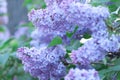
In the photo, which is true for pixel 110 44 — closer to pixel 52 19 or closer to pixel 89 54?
pixel 89 54

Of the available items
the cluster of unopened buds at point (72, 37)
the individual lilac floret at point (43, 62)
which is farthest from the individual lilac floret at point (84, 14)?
the individual lilac floret at point (43, 62)

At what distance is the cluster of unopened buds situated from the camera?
1231 mm

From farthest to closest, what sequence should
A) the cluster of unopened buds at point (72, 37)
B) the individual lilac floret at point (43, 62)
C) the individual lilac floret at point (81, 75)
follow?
the individual lilac floret at point (43, 62) → the cluster of unopened buds at point (72, 37) → the individual lilac floret at point (81, 75)

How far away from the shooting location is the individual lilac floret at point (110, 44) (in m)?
1.24

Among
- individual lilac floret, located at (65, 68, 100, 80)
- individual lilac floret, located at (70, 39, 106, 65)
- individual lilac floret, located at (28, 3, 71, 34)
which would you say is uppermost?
individual lilac floret, located at (28, 3, 71, 34)

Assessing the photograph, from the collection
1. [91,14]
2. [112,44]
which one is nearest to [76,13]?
[91,14]

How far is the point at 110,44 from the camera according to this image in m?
1.25

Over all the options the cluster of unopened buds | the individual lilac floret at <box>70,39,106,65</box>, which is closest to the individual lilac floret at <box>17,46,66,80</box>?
the cluster of unopened buds

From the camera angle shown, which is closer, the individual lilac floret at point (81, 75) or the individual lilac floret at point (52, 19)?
the individual lilac floret at point (81, 75)

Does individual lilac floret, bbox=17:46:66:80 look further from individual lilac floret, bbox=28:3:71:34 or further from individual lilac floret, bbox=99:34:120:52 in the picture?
individual lilac floret, bbox=99:34:120:52

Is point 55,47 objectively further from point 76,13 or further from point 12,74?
point 12,74

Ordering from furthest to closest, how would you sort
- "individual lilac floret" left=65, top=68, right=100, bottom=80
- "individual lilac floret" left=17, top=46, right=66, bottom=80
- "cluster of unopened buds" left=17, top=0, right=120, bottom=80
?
"individual lilac floret" left=17, top=46, right=66, bottom=80, "cluster of unopened buds" left=17, top=0, right=120, bottom=80, "individual lilac floret" left=65, top=68, right=100, bottom=80

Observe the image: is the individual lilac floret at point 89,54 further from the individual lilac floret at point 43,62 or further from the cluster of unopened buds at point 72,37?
the individual lilac floret at point 43,62

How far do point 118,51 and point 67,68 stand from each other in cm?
23
